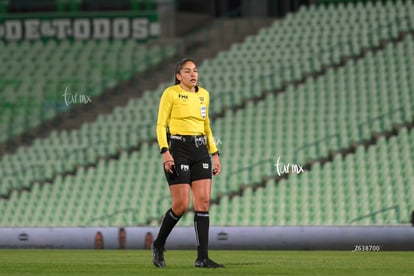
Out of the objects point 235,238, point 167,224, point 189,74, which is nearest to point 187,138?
point 189,74

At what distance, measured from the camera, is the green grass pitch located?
36.9 feet

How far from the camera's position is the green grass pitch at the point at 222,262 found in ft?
36.9

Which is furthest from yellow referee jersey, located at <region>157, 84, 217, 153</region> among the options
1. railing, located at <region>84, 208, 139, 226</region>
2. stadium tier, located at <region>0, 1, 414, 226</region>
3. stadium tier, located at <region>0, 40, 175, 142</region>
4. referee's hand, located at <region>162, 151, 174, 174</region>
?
stadium tier, located at <region>0, 40, 175, 142</region>

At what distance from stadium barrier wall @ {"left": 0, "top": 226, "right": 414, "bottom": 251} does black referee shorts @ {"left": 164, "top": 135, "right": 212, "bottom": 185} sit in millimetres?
5825

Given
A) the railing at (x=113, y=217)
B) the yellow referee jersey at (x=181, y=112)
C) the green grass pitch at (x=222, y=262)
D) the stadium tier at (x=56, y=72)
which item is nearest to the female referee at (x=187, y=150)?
the yellow referee jersey at (x=181, y=112)

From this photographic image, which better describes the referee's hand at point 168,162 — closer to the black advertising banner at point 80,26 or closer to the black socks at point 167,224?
the black socks at point 167,224

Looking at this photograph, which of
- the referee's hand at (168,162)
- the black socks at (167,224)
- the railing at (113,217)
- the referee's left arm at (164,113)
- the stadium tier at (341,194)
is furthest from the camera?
the railing at (113,217)

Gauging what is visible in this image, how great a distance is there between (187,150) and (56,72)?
17686 millimetres

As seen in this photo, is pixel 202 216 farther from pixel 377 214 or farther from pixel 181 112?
pixel 377 214

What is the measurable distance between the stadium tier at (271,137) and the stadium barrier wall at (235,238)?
258 cm

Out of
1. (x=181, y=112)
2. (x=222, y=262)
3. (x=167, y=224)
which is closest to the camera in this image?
(x=181, y=112)

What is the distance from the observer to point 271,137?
24250mm

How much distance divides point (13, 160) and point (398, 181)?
30.4ft

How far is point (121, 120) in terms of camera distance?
2648 centimetres
